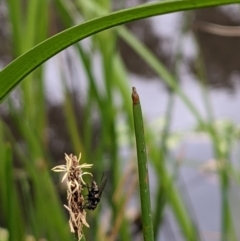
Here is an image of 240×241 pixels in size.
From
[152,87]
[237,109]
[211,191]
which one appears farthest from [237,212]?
[152,87]

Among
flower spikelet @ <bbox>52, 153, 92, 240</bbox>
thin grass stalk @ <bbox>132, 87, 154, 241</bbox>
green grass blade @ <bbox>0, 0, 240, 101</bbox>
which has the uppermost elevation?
green grass blade @ <bbox>0, 0, 240, 101</bbox>

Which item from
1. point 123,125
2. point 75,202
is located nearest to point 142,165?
point 75,202

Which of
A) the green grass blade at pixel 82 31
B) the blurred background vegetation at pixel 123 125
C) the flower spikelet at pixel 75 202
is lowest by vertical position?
the flower spikelet at pixel 75 202

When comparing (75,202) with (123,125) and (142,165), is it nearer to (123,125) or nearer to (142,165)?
(142,165)

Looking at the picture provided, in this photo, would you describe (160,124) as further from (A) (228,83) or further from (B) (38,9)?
(B) (38,9)

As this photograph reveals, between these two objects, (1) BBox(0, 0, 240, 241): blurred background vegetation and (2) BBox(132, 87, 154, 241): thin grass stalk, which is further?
(1) BBox(0, 0, 240, 241): blurred background vegetation

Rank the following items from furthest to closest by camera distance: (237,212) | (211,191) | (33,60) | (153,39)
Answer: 1. (153,39)
2. (211,191)
3. (237,212)
4. (33,60)
